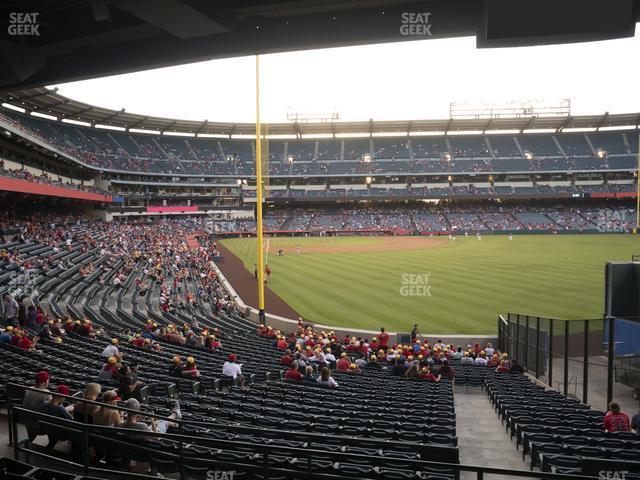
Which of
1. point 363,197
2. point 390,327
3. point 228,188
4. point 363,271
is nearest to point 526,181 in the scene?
point 363,197

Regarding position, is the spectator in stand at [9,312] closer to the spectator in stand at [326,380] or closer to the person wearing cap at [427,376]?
the spectator in stand at [326,380]

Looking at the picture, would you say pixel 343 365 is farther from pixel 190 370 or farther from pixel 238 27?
pixel 238 27

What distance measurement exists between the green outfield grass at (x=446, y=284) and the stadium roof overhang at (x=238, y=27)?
58.3ft

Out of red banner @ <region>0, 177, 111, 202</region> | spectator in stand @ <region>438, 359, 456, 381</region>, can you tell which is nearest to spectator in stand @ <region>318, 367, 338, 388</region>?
spectator in stand @ <region>438, 359, 456, 381</region>

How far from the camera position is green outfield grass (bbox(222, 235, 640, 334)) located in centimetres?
2341

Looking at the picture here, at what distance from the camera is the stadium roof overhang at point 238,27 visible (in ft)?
14.7

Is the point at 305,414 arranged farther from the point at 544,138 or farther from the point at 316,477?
the point at 544,138

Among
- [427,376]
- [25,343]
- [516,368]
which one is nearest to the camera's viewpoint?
[25,343]

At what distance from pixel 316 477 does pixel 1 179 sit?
33.9 metres

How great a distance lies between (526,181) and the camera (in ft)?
301

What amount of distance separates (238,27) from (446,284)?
90.2ft

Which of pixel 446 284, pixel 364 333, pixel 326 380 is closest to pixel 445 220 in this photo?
pixel 446 284

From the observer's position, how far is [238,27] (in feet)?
18.6

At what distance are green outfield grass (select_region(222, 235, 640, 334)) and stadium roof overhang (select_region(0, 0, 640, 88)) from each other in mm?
17770
